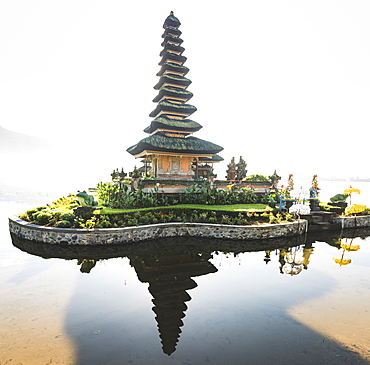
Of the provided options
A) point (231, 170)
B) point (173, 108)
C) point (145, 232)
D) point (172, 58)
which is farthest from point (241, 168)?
point (145, 232)

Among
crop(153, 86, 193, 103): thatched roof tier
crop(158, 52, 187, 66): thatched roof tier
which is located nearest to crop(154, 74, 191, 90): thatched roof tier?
crop(153, 86, 193, 103): thatched roof tier

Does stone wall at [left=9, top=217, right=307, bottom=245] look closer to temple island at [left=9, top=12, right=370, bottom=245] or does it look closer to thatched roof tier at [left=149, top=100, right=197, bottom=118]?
temple island at [left=9, top=12, right=370, bottom=245]

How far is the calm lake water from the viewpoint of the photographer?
18.2 ft

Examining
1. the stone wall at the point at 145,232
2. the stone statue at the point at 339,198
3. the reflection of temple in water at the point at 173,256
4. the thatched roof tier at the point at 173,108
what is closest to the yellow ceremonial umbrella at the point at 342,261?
the reflection of temple in water at the point at 173,256

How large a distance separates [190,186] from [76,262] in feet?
39.5

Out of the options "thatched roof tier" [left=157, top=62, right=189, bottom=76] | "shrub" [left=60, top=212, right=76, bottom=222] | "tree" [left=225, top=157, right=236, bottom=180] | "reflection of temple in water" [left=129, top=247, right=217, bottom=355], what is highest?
"thatched roof tier" [left=157, top=62, right=189, bottom=76]

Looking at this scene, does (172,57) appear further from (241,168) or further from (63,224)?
(63,224)

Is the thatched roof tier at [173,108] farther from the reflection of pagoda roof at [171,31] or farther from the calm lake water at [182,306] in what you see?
the calm lake water at [182,306]

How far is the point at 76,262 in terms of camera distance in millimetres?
11398

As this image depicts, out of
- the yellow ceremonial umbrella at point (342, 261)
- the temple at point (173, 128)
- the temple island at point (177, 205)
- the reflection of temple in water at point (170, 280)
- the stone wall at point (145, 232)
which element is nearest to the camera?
the reflection of temple in water at point (170, 280)

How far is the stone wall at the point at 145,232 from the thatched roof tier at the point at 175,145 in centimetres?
999

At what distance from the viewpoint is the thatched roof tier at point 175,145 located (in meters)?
22.8

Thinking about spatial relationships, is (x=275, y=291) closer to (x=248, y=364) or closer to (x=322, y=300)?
(x=322, y=300)

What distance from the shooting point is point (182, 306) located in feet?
24.7
